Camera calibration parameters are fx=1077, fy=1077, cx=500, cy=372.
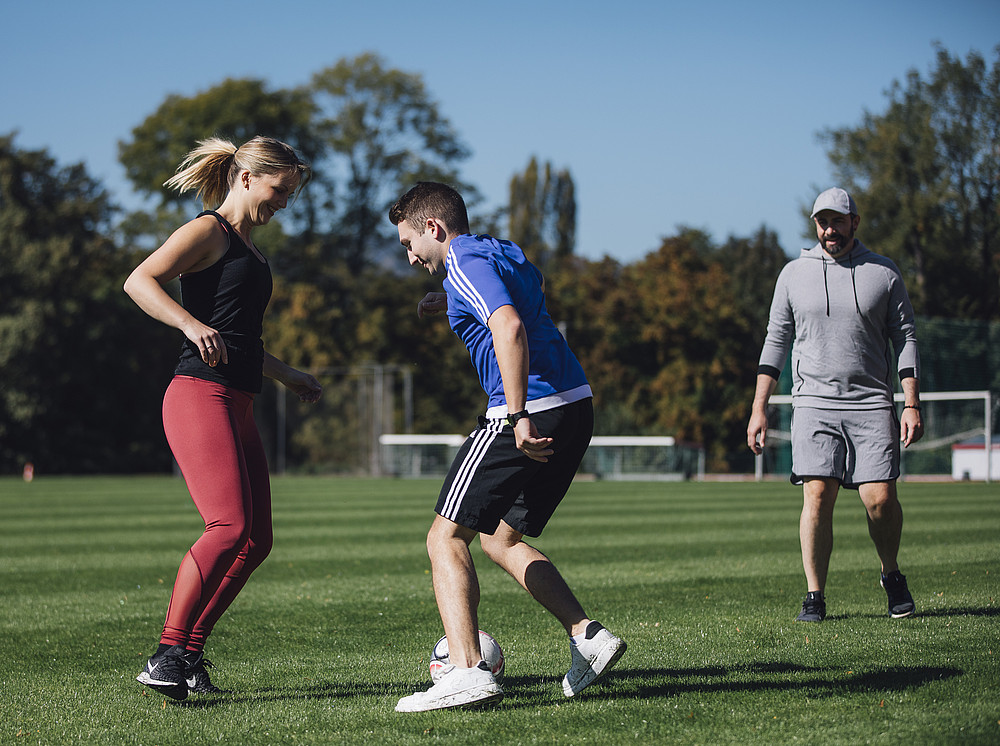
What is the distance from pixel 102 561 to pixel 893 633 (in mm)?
7557

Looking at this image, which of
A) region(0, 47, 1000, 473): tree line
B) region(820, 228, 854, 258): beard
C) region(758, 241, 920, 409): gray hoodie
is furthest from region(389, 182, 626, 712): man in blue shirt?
region(0, 47, 1000, 473): tree line

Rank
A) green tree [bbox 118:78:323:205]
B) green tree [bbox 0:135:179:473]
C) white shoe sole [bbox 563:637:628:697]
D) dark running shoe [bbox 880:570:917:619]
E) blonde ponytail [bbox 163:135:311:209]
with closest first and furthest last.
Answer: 1. white shoe sole [bbox 563:637:628:697]
2. blonde ponytail [bbox 163:135:311:209]
3. dark running shoe [bbox 880:570:917:619]
4. green tree [bbox 0:135:179:473]
5. green tree [bbox 118:78:323:205]

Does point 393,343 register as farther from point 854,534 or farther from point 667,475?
point 854,534

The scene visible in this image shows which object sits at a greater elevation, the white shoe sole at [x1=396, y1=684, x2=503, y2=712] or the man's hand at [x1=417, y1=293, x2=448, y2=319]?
the man's hand at [x1=417, y1=293, x2=448, y2=319]

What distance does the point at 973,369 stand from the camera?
31.6 m

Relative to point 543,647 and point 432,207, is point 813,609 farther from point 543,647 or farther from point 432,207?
point 432,207

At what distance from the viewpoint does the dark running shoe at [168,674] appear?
3934 millimetres

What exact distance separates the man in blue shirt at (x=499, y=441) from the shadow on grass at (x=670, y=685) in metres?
0.26

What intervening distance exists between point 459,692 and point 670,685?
3.09 ft

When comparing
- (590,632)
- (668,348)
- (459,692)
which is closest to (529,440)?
(590,632)

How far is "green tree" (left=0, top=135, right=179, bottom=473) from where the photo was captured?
39625mm

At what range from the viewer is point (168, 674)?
3.94 meters

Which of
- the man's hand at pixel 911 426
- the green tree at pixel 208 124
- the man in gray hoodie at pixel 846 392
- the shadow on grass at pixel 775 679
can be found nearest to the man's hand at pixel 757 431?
the man in gray hoodie at pixel 846 392

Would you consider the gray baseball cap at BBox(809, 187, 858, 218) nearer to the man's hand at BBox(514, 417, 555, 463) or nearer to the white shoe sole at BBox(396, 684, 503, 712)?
the man's hand at BBox(514, 417, 555, 463)
